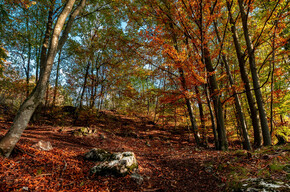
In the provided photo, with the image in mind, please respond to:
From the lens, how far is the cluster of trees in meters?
4.49

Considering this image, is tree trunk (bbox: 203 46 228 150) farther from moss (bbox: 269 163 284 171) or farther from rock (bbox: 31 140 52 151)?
rock (bbox: 31 140 52 151)

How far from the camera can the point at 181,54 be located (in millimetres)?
5535

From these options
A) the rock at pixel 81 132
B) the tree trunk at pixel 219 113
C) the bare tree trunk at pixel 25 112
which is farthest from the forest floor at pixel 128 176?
the rock at pixel 81 132

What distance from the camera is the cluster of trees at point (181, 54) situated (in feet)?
14.7

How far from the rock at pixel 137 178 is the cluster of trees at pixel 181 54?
2.85 m

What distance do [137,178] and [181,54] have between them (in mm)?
4680

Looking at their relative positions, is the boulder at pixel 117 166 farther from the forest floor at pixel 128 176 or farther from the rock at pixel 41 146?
the rock at pixel 41 146

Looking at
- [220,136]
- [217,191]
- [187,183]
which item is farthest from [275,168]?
[220,136]

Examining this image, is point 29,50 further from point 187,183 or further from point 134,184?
point 187,183

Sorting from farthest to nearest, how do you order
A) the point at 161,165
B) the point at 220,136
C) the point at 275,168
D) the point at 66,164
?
the point at 220,136
the point at 161,165
the point at 66,164
the point at 275,168

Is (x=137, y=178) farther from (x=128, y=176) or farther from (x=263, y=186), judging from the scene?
(x=263, y=186)

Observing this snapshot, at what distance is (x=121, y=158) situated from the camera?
12.2 ft

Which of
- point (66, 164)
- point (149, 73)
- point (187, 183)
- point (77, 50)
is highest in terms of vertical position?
point (77, 50)

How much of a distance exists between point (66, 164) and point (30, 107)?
1677 millimetres
